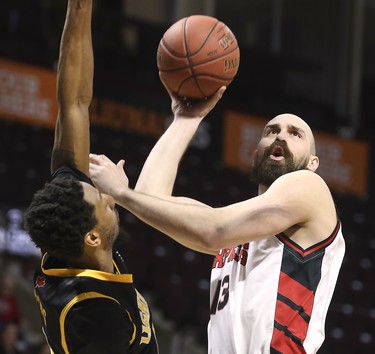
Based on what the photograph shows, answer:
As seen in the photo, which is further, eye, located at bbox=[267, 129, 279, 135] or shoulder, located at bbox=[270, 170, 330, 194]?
eye, located at bbox=[267, 129, 279, 135]

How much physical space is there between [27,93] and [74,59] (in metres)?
6.79

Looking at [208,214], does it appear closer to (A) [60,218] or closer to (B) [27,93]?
(A) [60,218]

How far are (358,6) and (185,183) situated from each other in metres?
4.87

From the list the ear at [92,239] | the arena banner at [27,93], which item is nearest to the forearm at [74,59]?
the ear at [92,239]

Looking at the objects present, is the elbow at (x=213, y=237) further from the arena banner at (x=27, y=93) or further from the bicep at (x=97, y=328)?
the arena banner at (x=27, y=93)

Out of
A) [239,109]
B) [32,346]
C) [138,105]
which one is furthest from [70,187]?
[239,109]

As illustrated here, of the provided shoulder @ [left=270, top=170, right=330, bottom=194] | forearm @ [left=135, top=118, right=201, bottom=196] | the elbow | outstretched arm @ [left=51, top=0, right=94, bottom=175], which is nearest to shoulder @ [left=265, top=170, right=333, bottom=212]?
shoulder @ [left=270, top=170, right=330, bottom=194]

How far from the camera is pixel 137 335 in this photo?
9.89 feet

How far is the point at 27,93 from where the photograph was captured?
386 inches

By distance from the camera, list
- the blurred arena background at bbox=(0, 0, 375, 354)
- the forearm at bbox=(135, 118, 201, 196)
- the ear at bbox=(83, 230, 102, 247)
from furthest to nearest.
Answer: the blurred arena background at bbox=(0, 0, 375, 354), the forearm at bbox=(135, 118, 201, 196), the ear at bbox=(83, 230, 102, 247)

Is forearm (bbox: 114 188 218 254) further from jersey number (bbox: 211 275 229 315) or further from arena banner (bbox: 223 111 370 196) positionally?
arena banner (bbox: 223 111 370 196)

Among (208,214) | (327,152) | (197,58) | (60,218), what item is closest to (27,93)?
(327,152)

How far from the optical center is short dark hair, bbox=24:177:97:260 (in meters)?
2.85

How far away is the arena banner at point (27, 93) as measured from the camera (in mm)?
9648
